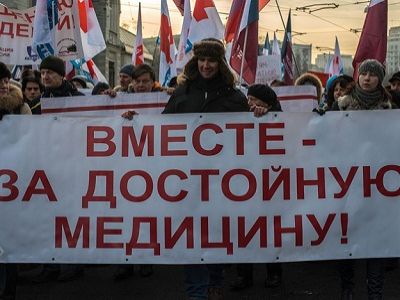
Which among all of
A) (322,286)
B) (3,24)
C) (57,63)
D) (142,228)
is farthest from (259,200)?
(3,24)

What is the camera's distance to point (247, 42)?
6.43 meters

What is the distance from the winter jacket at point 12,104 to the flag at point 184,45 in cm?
387

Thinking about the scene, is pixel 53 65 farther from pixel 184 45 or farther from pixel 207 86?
pixel 184 45

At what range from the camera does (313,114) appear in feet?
13.9

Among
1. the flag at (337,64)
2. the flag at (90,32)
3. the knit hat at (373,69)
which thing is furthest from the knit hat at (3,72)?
the flag at (337,64)

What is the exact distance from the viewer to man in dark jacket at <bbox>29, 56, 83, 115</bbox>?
552cm

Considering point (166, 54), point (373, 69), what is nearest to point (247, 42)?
point (373, 69)

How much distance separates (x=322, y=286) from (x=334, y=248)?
1.26 meters

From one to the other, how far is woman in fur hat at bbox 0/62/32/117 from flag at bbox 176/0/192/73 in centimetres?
385

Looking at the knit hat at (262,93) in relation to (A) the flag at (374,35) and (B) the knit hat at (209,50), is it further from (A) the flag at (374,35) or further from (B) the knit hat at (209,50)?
(A) the flag at (374,35)

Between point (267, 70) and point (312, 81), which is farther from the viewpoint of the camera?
point (267, 70)

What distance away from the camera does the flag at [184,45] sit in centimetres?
849

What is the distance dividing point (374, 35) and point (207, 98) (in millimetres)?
2671

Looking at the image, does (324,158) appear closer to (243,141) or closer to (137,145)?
(243,141)
